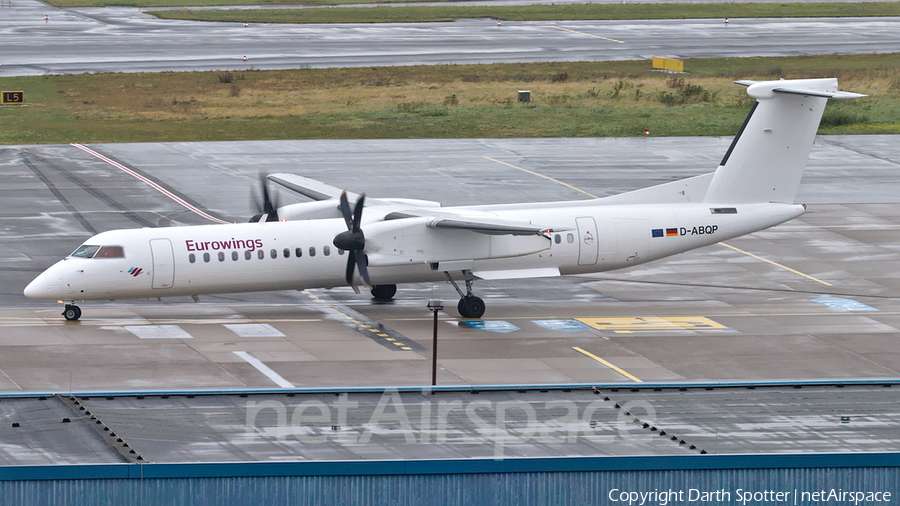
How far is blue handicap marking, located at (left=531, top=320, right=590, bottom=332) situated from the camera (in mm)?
35506

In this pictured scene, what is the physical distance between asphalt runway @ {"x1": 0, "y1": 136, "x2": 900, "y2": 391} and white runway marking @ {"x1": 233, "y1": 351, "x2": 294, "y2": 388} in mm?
52

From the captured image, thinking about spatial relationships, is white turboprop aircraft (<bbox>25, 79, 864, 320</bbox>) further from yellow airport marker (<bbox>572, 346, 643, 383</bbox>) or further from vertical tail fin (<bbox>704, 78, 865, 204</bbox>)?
yellow airport marker (<bbox>572, 346, 643, 383</bbox>)

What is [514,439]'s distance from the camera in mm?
19234

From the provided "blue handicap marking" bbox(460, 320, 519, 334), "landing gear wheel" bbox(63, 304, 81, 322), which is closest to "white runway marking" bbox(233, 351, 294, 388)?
"landing gear wheel" bbox(63, 304, 81, 322)

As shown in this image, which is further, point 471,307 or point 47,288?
point 471,307

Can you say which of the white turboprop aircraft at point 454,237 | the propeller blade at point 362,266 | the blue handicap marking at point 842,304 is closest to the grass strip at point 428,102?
the white turboprop aircraft at point 454,237

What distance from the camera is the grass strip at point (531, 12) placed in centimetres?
13438

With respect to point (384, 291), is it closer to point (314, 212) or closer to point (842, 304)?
point (314, 212)

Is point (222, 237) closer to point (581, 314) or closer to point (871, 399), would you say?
point (581, 314)

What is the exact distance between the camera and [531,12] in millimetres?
140750

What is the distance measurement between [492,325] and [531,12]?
360 ft

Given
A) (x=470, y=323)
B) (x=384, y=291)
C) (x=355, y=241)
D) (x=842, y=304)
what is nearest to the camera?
(x=355, y=241)

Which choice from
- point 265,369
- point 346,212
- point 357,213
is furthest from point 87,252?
point 357,213

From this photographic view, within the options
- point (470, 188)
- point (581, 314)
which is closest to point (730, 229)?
point (581, 314)
